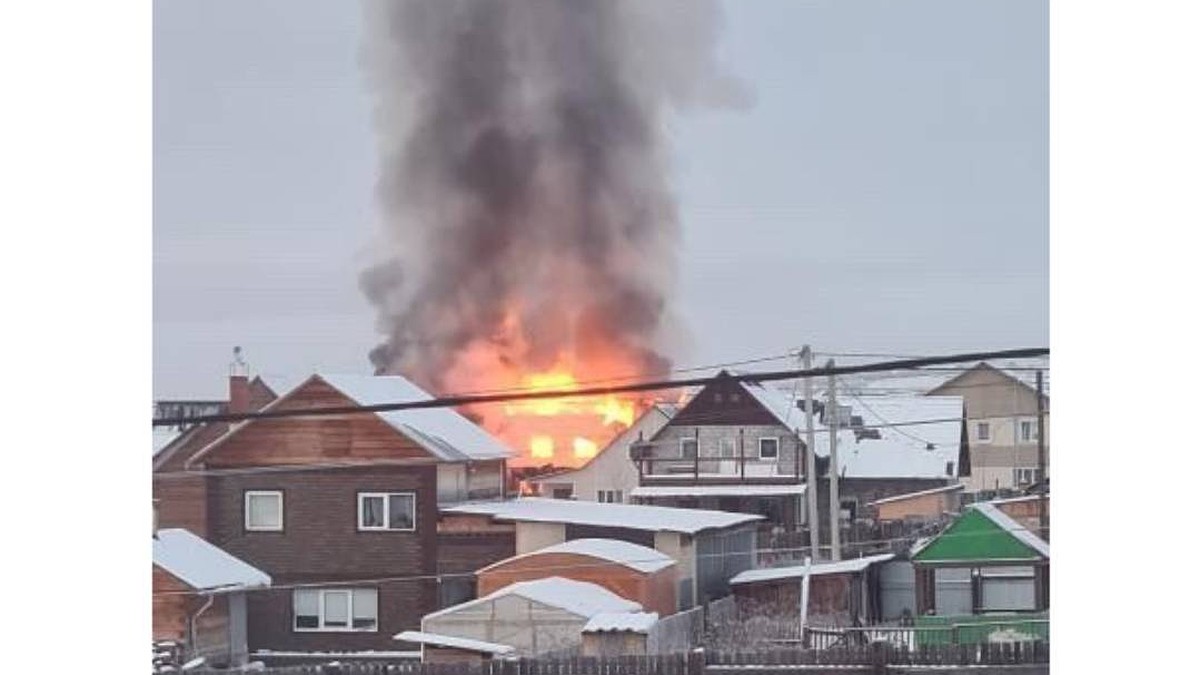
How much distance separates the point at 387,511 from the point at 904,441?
90 centimetres

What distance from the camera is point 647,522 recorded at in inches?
128

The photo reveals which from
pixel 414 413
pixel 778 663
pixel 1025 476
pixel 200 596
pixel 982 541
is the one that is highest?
pixel 414 413

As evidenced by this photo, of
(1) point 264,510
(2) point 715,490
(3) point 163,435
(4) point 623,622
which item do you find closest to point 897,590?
(2) point 715,490

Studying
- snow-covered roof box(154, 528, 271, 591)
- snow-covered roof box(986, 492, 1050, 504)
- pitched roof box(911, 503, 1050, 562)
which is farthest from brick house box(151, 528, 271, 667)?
snow-covered roof box(986, 492, 1050, 504)

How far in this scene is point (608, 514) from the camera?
3.26 metres

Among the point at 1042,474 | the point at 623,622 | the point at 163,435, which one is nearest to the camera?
the point at 1042,474

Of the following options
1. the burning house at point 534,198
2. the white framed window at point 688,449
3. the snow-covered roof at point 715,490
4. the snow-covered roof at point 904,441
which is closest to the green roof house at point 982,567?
the snow-covered roof at point 904,441

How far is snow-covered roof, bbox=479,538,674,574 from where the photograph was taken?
10.6ft

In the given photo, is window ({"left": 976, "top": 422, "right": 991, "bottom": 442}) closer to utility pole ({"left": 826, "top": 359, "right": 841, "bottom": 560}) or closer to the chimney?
utility pole ({"left": 826, "top": 359, "right": 841, "bottom": 560})

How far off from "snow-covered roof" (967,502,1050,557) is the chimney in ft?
4.14

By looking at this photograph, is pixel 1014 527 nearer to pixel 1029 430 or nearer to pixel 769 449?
pixel 1029 430

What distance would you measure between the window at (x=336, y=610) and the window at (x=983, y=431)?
1057 millimetres
